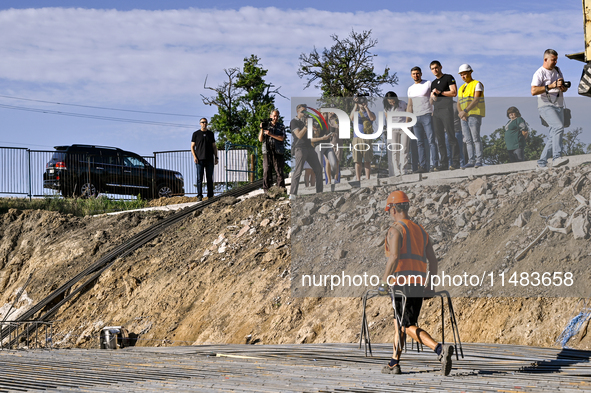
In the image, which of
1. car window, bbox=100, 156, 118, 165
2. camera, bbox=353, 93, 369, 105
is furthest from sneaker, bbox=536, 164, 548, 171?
car window, bbox=100, 156, 118, 165

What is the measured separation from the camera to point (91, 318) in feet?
49.3

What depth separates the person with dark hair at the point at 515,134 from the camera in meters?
9.09

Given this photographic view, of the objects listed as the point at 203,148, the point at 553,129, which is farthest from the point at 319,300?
the point at 203,148

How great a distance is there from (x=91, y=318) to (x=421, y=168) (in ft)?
28.4

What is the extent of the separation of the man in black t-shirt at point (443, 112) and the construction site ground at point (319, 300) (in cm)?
32

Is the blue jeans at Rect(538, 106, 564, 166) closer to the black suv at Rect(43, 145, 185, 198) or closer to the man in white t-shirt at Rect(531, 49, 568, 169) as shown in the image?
the man in white t-shirt at Rect(531, 49, 568, 169)

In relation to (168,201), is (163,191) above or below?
above

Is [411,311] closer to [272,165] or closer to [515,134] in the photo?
[515,134]

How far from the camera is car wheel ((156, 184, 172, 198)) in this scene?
2424 cm

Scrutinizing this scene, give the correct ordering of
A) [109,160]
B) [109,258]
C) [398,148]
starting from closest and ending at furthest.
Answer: [398,148] → [109,258] → [109,160]

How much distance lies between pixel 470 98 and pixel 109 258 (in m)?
10.4

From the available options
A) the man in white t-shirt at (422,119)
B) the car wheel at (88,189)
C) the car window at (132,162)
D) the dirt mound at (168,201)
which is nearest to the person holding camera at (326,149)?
the man in white t-shirt at (422,119)

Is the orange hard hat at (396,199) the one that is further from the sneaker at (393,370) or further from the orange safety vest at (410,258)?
the sneaker at (393,370)

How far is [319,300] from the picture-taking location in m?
12.3
